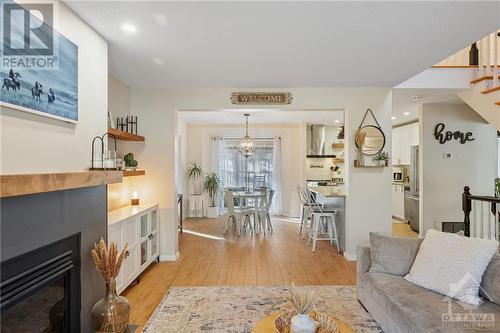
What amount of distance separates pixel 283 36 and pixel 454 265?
7.43ft

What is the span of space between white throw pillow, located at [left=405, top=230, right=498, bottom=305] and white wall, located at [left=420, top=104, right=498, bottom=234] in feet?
12.3

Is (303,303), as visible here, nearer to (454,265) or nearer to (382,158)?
(454,265)

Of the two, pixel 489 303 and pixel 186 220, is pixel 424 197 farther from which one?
pixel 186 220

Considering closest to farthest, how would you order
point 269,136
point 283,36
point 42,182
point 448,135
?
point 42,182, point 283,36, point 448,135, point 269,136

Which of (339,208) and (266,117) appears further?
→ (266,117)

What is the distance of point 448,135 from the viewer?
5371mm

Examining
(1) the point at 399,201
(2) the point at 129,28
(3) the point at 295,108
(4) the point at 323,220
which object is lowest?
(4) the point at 323,220

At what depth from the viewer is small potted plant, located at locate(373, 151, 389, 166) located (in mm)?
4133

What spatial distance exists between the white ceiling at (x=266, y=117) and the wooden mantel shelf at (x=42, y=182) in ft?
14.5

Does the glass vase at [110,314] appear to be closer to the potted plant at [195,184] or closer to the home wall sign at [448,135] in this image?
the potted plant at [195,184]

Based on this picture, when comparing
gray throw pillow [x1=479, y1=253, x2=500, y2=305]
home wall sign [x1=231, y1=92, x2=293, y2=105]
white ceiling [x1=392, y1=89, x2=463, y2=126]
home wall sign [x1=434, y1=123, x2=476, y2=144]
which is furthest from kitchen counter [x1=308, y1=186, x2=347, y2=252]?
home wall sign [x1=434, y1=123, x2=476, y2=144]

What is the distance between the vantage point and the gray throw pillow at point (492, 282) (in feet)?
6.09
